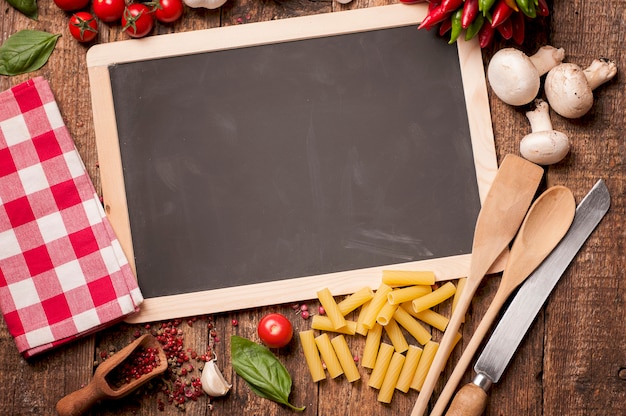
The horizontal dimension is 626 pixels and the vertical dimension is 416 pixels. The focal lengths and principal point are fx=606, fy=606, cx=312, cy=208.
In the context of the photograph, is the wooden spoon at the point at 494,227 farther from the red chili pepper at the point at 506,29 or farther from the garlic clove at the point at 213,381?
the garlic clove at the point at 213,381

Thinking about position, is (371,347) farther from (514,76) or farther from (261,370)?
(514,76)

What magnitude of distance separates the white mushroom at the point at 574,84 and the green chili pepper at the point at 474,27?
0.21 meters

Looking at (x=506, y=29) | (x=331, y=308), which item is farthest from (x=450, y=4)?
(x=331, y=308)

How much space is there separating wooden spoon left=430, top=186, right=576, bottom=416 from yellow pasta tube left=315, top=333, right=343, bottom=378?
0.25m

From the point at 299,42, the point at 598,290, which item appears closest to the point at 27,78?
the point at 299,42

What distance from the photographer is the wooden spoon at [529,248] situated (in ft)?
4.71

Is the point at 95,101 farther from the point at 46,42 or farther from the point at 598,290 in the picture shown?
the point at 598,290

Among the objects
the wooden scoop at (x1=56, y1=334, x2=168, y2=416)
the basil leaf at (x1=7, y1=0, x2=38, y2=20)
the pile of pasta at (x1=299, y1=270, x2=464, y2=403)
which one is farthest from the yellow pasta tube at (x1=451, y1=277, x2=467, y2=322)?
the basil leaf at (x1=7, y1=0, x2=38, y2=20)

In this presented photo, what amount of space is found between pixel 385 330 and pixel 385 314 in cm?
7

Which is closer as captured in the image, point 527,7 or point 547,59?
point 527,7

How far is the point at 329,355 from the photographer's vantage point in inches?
57.5

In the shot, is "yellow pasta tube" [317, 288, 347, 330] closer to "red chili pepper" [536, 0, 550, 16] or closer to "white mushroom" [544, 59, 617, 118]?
"white mushroom" [544, 59, 617, 118]

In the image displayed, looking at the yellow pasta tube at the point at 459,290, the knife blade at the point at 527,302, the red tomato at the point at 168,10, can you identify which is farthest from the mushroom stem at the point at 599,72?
the red tomato at the point at 168,10

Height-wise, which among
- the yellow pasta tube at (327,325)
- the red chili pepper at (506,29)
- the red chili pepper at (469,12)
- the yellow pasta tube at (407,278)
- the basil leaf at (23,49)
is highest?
the red chili pepper at (469,12)
